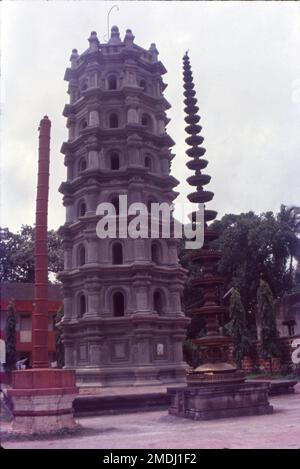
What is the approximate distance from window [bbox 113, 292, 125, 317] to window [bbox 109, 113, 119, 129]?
9024 millimetres

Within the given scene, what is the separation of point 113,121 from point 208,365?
642 inches

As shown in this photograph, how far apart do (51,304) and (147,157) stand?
11456 millimetres

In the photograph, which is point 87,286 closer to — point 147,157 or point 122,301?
point 122,301

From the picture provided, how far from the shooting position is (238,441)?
374 inches

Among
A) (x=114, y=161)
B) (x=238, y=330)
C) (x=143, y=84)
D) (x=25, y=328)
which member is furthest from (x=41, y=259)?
→ (x=238, y=330)

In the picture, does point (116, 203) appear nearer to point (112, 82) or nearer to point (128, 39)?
point (112, 82)

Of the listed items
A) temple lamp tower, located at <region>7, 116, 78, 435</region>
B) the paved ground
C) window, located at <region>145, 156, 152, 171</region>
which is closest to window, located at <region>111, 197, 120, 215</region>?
window, located at <region>145, 156, 152, 171</region>

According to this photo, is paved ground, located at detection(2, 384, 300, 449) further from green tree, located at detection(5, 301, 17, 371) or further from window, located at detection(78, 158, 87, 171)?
window, located at detection(78, 158, 87, 171)

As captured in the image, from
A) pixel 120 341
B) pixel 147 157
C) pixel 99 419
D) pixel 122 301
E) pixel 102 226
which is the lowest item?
pixel 99 419

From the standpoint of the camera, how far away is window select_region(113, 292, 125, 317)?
24.1m

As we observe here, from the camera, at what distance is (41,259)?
489 inches

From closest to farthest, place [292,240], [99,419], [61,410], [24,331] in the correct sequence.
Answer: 1. [61,410]
2. [99,419]
3. [24,331]
4. [292,240]

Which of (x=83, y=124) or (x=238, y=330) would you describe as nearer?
(x=83, y=124)

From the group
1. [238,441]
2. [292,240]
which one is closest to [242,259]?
[292,240]
